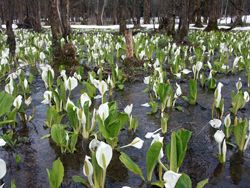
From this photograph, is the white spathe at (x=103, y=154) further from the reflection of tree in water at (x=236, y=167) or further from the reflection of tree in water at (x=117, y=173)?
the reflection of tree in water at (x=236, y=167)

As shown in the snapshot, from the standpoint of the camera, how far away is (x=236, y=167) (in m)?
1.69

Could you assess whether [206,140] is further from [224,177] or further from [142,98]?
[142,98]

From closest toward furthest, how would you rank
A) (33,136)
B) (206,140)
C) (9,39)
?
(206,140)
(33,136)
(9,39)

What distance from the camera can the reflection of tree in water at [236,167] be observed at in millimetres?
1585

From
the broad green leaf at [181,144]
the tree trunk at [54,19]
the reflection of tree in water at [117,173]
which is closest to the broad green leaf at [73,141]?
the reflection of tree in water at [117,173]

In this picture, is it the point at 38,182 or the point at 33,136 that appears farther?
the point at 33,136

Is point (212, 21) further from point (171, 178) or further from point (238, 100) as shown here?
point (171, 178)

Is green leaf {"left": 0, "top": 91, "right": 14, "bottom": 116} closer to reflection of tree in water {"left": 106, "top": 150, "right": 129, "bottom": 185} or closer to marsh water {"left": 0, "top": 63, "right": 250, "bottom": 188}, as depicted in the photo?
marsh water {"left": 0, "top": 63, "right": 250, "bottom": 188}

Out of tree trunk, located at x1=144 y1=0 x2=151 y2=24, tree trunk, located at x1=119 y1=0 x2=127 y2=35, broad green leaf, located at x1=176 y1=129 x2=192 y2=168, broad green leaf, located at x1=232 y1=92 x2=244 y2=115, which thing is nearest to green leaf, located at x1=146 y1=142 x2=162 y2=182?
broad green leaf, located at x1=176 y1=129 x2=192 y2=168

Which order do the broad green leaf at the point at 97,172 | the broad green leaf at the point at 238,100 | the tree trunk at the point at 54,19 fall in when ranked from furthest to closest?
the tree trunk at the point at 54,19
the broad green leaf at the point at 238,100
the broad green leaf at the point at 97,172

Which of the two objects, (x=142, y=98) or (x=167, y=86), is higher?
(x=167, y=86)

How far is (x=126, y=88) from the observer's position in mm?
3855

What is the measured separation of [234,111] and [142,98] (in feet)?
4.01

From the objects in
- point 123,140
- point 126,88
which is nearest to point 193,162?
point 123,140
